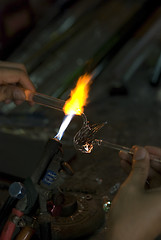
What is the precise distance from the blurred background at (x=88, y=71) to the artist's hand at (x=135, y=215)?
11.0 inches

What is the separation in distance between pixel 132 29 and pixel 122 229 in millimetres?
1644

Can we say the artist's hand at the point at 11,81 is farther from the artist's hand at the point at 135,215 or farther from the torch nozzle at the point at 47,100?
the artist's hand at the point at 135,215

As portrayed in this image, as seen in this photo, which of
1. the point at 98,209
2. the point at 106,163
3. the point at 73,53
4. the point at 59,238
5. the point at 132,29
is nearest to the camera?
the point at 59,238

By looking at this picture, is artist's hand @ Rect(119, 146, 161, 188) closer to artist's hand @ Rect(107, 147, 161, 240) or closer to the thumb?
the thumb

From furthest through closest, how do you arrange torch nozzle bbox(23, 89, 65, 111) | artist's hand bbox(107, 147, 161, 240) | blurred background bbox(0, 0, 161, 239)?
blurred background bbox(0, 0, 161, 239), torch nozzle bbox(23, 89, 65, 111), artist's hand bbox(107, 147, 161, 240)

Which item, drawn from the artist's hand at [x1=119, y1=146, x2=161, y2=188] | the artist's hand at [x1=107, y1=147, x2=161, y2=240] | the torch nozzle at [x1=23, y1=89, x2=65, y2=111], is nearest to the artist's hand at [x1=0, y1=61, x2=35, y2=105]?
the torch nozzle at [x1=23, y1=89, x2=65, y2=111]

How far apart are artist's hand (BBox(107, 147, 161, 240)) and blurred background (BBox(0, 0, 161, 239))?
0.92 ft

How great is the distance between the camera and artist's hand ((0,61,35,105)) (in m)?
0.99

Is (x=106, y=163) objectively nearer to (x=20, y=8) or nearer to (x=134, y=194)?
(x=134, y=194)

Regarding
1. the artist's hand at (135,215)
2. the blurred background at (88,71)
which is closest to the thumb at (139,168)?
the artist's hand at (135,215)

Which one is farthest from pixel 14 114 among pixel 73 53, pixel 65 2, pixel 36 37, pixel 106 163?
pixel 65 2

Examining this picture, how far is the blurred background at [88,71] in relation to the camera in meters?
1.26

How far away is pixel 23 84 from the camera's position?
1.02 meters

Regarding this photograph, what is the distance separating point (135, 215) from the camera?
60cm
